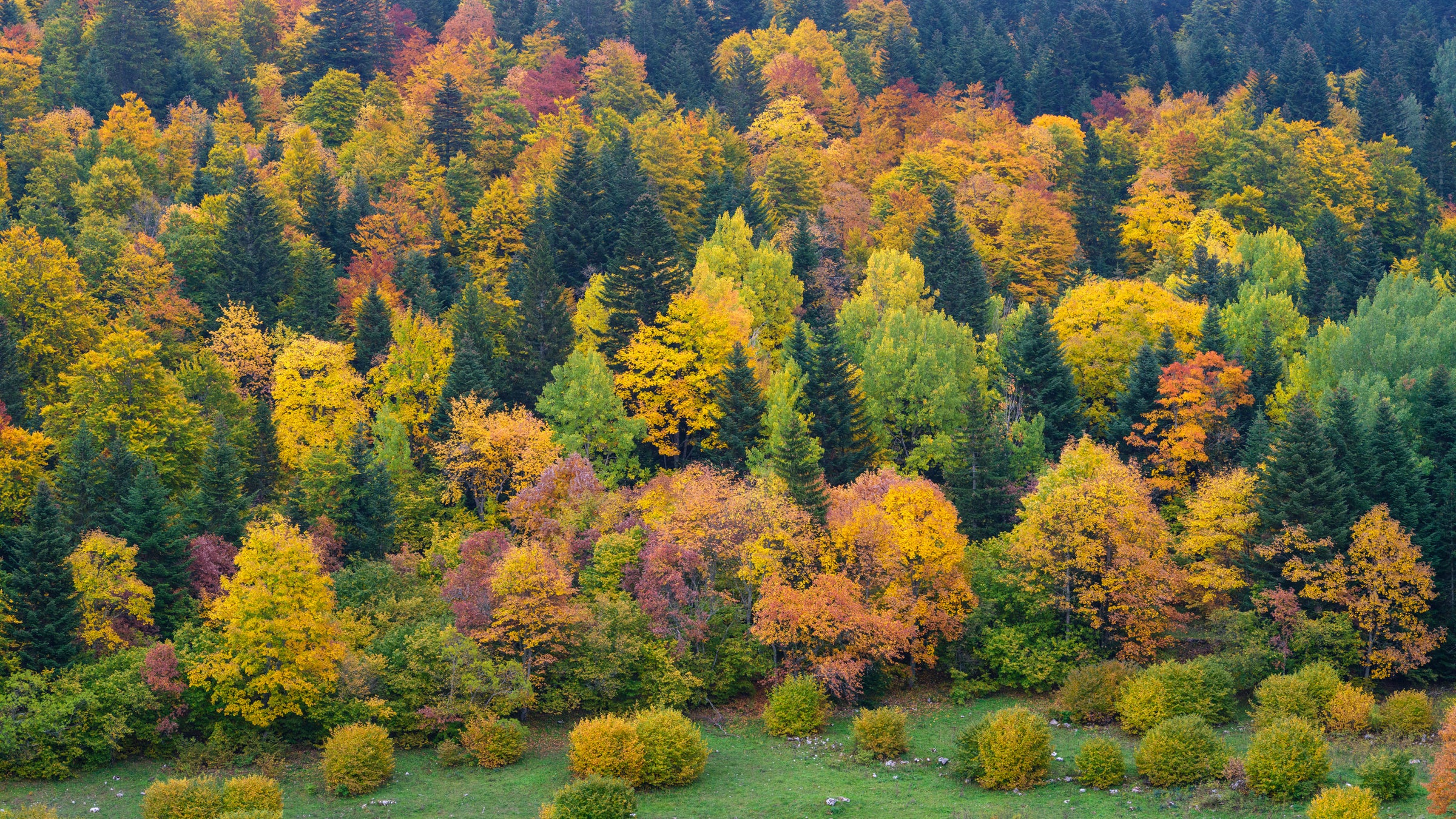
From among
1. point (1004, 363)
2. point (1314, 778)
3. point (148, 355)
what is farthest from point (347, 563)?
point (1314, 778)

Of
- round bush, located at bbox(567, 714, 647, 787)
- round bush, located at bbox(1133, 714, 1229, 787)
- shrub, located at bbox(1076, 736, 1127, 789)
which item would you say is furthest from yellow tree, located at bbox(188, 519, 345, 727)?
round bush, located at bbox(1133, 714, 1229, 787)

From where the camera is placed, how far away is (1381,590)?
60.0 meters

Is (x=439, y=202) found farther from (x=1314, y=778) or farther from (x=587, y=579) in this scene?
(x=1314, y=778)

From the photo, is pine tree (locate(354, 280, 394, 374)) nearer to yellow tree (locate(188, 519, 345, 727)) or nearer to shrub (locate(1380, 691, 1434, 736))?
yellow tree (locate(188, 519, 345, 727))

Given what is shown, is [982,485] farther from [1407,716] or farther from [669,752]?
→ [669,752]

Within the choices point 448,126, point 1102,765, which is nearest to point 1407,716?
point 1102,765

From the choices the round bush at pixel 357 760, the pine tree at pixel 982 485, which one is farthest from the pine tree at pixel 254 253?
→ the pine tree at pixel 982 485

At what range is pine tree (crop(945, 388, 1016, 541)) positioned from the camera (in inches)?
2736

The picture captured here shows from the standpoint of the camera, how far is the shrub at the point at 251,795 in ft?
156

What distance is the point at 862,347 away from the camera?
81.1 m

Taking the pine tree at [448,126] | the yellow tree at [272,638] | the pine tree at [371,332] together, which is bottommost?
the yellow tree at [272,638]

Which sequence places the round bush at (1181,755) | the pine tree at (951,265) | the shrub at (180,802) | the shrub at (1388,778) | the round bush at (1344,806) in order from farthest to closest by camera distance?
1. the pine tree at (951,265)
2. the round bush at (1181,755)
3. the shrub at (180,802)
4. the shrub at (1388,778)
5. the round bush at (1344,806)

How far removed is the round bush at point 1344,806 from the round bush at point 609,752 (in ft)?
73.6

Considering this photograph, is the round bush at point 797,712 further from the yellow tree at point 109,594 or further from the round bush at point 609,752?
the yellow tree at point 109,594
